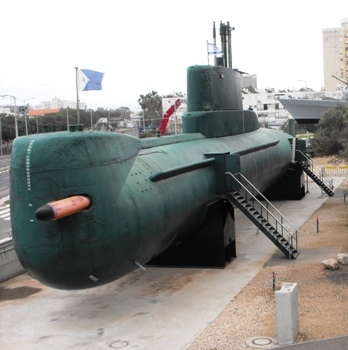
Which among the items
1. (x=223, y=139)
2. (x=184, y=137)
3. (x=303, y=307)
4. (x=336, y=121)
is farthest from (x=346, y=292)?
(x=336, y=121)

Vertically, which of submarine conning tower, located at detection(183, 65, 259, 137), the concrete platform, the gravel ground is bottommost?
the concrete platform

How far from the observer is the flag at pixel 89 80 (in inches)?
744

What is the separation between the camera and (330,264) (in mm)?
19266

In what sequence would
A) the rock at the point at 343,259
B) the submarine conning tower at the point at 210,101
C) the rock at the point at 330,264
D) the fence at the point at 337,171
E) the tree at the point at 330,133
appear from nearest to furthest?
the rock at the point at 330,264
the rock at the point at 343,259
the submarine conning tower at the point at 210,101
the tree at the point at 330,133
the fence at the point at 337,171

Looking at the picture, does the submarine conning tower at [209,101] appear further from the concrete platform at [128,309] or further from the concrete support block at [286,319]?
the concrete support block at [286,319]

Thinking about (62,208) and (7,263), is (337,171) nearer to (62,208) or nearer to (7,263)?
(7,263)

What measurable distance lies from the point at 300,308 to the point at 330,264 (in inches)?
153

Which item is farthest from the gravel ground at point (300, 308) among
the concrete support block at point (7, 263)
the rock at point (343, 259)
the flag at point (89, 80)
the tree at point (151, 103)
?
the tree at point (151, 103)

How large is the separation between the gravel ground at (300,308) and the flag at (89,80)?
27.1 feet

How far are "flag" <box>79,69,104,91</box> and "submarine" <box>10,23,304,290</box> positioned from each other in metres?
2.62

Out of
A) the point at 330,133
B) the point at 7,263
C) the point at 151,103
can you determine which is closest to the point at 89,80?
the point at 7,263

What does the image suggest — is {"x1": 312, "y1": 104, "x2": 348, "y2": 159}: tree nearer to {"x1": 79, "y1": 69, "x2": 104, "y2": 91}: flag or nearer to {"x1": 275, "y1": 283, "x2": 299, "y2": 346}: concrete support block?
{"x1": 79, "y1": 69, "x2": 104, "y2": 91}: flag

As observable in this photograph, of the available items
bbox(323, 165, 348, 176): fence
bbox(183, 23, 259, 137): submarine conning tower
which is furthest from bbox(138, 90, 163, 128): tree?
bbox(183, 23, 259, 137): submarine conning tower

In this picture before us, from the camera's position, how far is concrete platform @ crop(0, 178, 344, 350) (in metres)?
14.6
